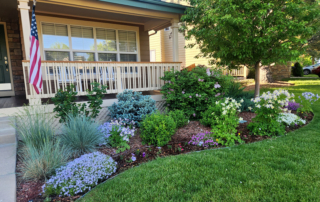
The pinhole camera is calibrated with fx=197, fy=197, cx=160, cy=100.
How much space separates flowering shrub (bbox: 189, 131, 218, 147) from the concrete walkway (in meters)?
2.74

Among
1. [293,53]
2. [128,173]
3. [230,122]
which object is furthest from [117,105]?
[293,53]

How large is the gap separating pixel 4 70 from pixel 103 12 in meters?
3.80

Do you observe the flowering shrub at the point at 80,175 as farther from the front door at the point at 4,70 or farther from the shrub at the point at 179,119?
the front door at the point at 4,70

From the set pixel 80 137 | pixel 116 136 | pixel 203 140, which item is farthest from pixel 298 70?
pixel 80 137

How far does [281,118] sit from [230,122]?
4.27 feet

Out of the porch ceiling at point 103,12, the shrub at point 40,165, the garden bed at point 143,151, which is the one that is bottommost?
the garden bed at point 143,151

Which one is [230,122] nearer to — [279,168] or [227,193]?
[279,168]

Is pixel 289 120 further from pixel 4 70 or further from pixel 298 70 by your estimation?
pixel 298 70

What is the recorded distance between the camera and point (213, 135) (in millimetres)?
3834

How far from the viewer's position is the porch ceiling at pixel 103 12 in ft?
16.7

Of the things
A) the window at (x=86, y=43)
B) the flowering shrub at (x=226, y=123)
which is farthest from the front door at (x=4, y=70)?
the flowering shrub at (x=226, y=123)

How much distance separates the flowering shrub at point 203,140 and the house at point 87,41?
2519 millimetres

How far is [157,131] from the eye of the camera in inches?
143

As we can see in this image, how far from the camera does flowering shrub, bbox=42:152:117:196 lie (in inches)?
91.4
